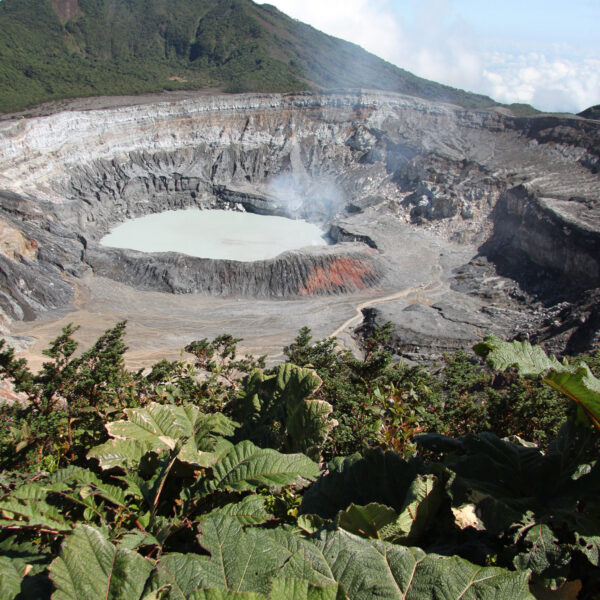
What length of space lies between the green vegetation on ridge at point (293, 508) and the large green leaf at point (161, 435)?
0.6 inches

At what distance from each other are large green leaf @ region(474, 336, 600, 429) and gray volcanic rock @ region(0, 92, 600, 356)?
830 inches

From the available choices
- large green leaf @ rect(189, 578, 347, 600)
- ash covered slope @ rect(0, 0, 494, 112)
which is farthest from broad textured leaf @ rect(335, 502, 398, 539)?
ash covered slope @ rect(0, 0, 494, 112)

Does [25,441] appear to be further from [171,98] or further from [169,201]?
[171,98]

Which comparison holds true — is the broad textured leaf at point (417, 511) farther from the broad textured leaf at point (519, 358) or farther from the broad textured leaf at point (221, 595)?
the broad textured leaf at point (221, 595)

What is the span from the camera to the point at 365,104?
5169 cm

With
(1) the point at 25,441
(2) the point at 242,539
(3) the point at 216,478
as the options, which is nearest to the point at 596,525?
(2) the point at 242,539

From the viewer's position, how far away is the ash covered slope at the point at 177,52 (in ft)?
216

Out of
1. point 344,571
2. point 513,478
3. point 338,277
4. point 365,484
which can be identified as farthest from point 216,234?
point 344,571

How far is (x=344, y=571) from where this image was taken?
1.91 metres

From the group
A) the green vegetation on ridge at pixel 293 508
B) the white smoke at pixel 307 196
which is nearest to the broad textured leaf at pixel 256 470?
the green vegetation on ridge at pixel 293 508

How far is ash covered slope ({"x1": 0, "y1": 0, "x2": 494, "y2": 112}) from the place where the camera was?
65.8 m

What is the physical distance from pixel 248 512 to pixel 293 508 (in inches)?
20.7

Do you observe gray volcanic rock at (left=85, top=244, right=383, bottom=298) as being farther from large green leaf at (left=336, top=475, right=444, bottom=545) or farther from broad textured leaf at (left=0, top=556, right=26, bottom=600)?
broad textured leaf at (left=0, top=556, right=26, bottom=600)

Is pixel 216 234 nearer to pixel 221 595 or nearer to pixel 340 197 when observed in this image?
pixel 340 197
